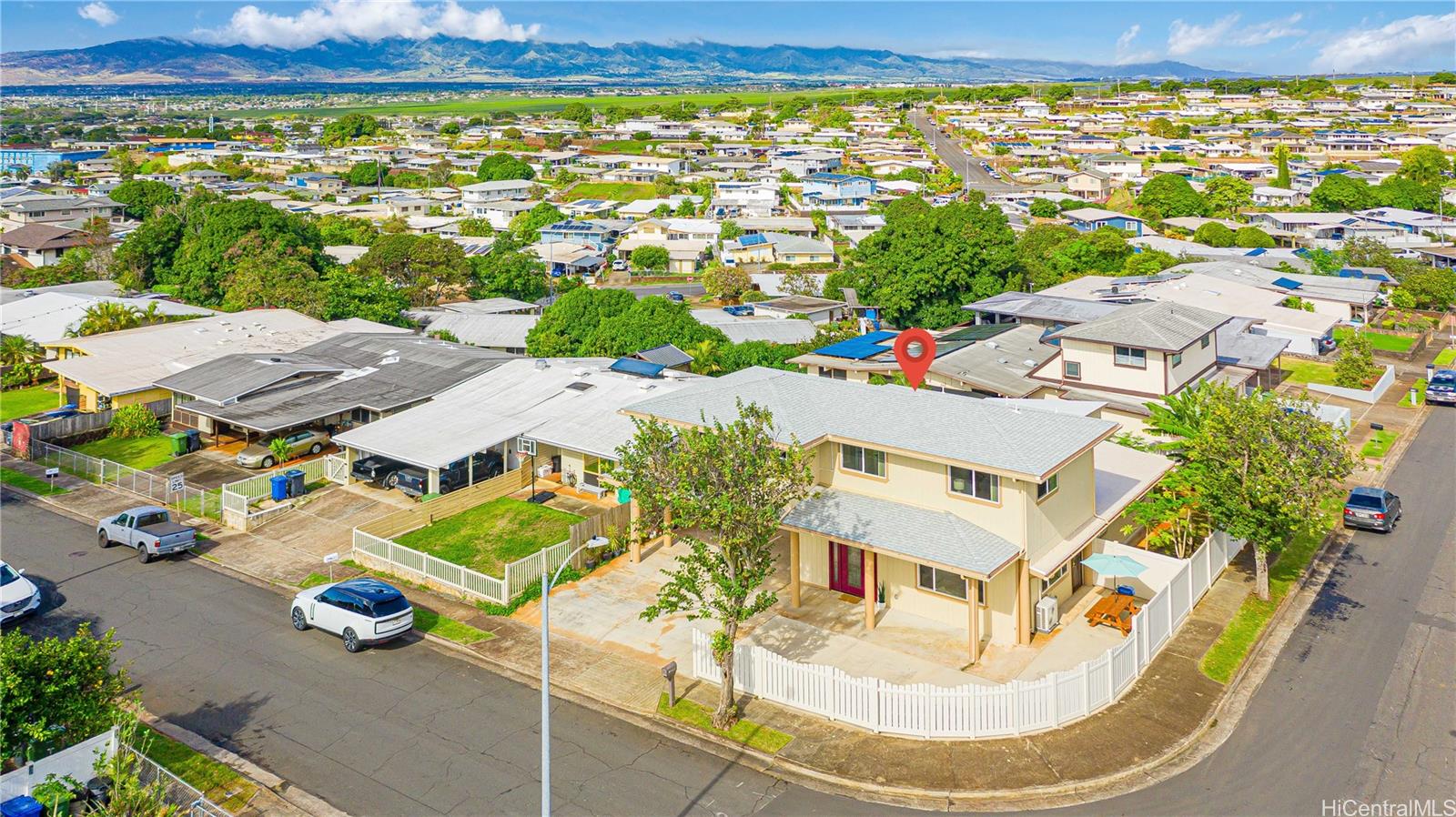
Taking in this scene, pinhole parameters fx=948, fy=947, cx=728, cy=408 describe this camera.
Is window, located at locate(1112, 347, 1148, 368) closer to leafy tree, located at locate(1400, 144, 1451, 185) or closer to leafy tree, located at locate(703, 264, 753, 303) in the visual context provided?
leafy tree, located at locate(703, 264, 753, 303)

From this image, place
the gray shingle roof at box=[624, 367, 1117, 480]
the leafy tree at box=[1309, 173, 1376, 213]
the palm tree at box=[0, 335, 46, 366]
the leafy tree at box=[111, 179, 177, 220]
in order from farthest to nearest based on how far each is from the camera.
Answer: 1. the leafy tree at box=[1309, 173, 1376, 213]
2. the leafy tree at box=[111, 179, 177, 220]
3. the palm tree at box=[0, 335, 46, 366]
4. the gray shingle roof at box=[624, 367, 1117, 480]

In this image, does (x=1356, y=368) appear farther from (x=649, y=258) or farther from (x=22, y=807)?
(x=649, y=258)

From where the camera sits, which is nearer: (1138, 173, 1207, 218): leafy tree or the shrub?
the shrub

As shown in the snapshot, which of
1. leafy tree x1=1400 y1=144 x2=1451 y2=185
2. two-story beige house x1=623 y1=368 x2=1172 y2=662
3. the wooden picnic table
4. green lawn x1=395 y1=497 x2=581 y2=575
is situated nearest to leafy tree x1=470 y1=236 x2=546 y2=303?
green lawn x1=395 y1=497 x2=581 y2=575

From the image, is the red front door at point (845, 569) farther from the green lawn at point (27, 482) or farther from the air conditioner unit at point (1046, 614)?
the green lawn at point (27, 482)

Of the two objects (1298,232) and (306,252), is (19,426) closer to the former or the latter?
(306,252)

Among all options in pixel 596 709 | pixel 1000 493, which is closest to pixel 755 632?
pixel 596 709

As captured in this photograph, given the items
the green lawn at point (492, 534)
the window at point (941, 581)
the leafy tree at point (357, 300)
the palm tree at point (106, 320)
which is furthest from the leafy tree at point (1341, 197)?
the palm tree at point (106, 320)
